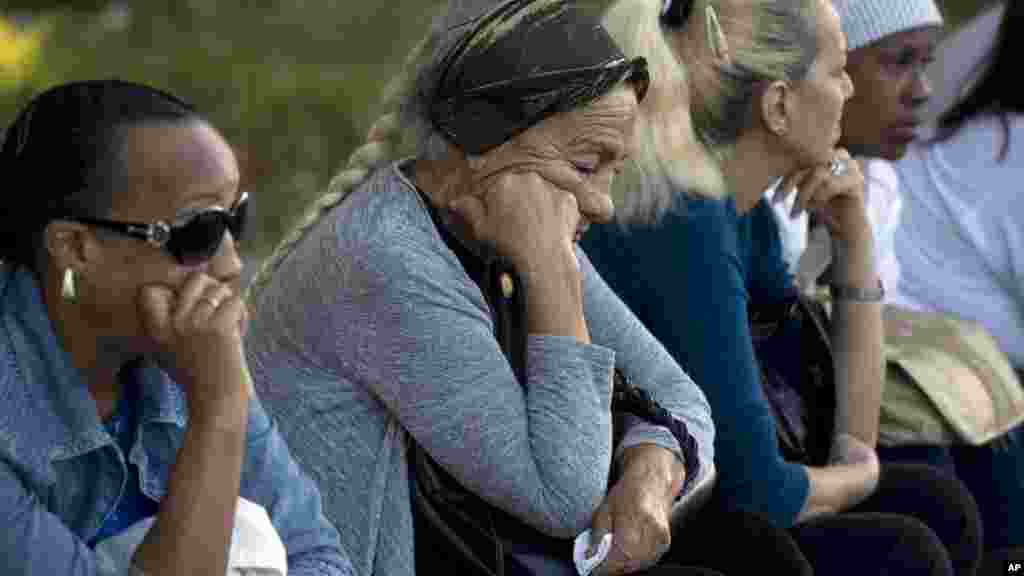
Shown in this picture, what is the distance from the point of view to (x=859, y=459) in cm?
404

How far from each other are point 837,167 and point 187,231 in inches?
86.2

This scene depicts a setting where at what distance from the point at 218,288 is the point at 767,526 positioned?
4.49ft

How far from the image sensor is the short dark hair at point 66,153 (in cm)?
252

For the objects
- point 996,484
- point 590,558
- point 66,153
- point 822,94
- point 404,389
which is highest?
point 66,153

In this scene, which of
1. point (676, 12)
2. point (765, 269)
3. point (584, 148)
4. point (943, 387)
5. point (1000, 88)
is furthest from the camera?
point (1000, 88)

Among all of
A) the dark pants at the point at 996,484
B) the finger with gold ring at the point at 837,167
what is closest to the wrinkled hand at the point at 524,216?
the finger with gold ring at the point at 837,167

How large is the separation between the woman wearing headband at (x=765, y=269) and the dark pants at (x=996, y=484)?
517mm

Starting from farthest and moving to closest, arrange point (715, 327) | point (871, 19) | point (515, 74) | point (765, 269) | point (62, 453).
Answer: point (871, 19) < point (765, 269) < point (715, 327) < point (515, 74) < point (62, 453)

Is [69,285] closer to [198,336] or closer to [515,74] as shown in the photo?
[198,336]

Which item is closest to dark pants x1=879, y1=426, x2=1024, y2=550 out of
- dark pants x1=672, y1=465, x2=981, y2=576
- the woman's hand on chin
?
dark pants x1=672, y1=465, x2=981, y2=576

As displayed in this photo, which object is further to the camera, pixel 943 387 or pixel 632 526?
pixel 943 387

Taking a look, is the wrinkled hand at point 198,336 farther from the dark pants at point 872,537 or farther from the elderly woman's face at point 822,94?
the elderly woman's face at point 822,94

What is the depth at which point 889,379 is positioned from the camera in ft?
14.6

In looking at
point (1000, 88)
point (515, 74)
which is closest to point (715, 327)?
point (515, 74)
